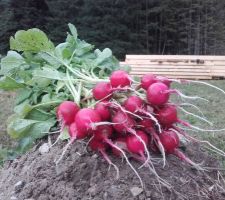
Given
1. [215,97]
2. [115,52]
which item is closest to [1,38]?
[115,52]

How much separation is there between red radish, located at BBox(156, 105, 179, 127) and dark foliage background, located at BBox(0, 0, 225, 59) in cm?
1527

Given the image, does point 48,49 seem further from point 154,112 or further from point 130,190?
Answer: point 130,190

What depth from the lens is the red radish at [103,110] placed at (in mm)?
2057

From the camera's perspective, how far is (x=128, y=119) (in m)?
2.03

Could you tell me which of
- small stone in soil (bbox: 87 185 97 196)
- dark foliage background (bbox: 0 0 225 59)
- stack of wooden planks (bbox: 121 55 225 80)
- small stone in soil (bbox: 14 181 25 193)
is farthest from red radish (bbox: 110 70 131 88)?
dark foliage background (bbox: 0 0 225 59)

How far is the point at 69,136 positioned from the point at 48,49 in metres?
0.75

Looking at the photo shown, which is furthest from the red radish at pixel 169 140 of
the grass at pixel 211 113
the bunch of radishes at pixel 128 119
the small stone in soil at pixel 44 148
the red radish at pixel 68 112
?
the grass at pixel 211 113

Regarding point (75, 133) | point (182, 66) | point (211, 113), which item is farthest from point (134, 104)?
point (182, 66)

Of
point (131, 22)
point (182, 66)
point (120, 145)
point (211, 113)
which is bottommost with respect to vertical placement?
point (131, 22)

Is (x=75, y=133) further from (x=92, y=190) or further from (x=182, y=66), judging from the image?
(x=182, y=66)

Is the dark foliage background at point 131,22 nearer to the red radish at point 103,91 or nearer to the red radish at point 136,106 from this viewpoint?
the red radish at point 103,91

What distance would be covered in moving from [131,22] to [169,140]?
1667 centimetres

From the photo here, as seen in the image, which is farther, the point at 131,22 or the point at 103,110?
the point at 131,22

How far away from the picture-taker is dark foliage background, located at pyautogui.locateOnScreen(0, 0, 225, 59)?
679 inches
